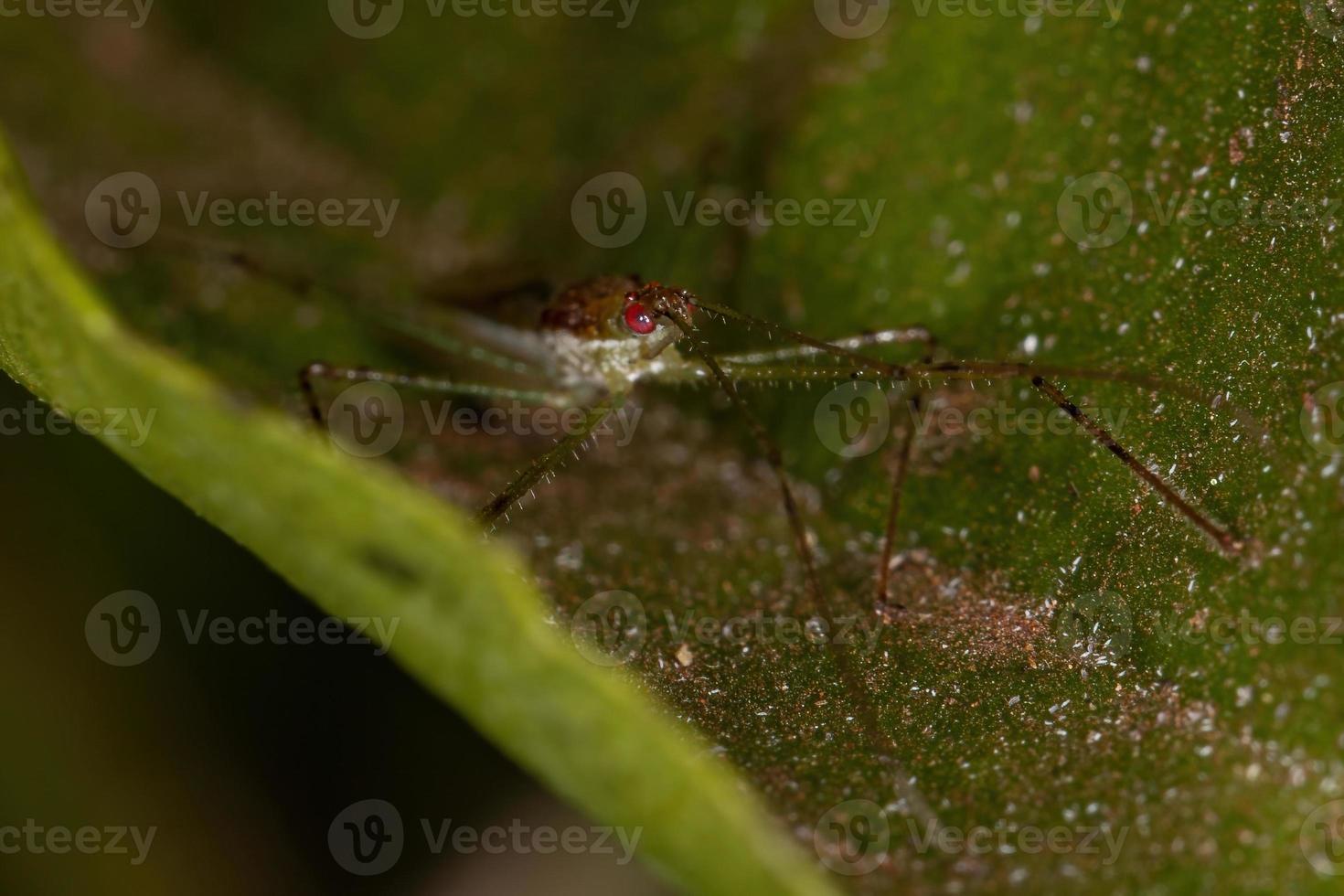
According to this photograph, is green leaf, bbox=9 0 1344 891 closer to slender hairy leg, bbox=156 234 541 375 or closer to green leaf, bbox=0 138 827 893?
slender hairy leg, bbox=156 234 541 375

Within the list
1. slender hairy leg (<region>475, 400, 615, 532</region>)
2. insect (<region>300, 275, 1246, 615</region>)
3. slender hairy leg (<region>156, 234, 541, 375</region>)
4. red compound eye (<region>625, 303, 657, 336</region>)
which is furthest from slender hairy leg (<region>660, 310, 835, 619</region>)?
slender hairy leg (<region>156, 234, 541, 375</region>)

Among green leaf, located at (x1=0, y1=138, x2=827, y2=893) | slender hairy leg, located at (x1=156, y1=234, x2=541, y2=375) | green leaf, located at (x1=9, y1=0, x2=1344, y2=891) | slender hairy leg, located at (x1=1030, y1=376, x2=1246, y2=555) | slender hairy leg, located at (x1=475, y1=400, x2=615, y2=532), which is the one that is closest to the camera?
green leaf, located at (x1=0, y1=138, x2=827, y2=893)

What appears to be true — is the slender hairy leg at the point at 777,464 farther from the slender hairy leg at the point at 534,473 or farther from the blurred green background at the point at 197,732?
the blurred green background at the point at 197,732

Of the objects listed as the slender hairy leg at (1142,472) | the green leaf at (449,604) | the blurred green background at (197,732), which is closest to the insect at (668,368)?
the slender hairy leg at (1142,472)

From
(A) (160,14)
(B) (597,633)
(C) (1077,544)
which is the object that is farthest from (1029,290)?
(A) (160,14)

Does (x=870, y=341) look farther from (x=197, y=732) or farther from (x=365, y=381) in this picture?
(x=197, y=732)

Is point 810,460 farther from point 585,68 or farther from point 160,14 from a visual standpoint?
point 160,14

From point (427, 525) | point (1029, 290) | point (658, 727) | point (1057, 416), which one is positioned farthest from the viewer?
point (1029, 290)
